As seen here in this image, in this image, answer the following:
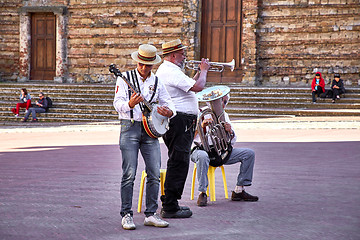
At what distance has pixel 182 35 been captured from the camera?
24.4 m

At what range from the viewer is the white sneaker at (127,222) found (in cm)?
573

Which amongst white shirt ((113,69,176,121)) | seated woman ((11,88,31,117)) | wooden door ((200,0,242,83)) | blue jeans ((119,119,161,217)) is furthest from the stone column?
blue jeans ((119,119,161,217))

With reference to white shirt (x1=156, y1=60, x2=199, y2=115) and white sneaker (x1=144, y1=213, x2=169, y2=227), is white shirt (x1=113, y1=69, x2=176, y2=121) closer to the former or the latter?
white shirt (x1=156, y1=60, x2=199, y2=115)

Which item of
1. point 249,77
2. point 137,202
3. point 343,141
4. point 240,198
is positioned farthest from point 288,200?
point 249,77

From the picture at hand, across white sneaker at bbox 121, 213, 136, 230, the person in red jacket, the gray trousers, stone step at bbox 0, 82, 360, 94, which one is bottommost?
the gray trousers

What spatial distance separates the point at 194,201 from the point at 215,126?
0.91 metres

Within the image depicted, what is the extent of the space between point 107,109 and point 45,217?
49.7 feet

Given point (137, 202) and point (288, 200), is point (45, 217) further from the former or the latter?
point (288, 200)

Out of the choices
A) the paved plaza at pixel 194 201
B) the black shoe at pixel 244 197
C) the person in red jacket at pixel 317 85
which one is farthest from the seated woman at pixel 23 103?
the black shoe at pixel 244 197

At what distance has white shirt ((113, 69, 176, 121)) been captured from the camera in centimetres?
580

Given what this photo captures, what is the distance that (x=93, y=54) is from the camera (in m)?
26.1

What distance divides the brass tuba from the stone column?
20732mm

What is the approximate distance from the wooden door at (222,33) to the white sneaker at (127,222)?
18294mm

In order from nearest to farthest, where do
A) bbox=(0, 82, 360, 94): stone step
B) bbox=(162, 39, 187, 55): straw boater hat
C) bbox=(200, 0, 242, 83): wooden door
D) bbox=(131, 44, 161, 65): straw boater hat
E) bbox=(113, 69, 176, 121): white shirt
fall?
bbox=(113, 69, 176, 121): white shirt, bbox=(131, 44, 161, 65): straw boater hat, bbox=(162, 39, 187, 55): straw boater hat, bbox=(0, 82, 360, 94): stone step, bbox=(200, 0, 242, 83): wooden door
